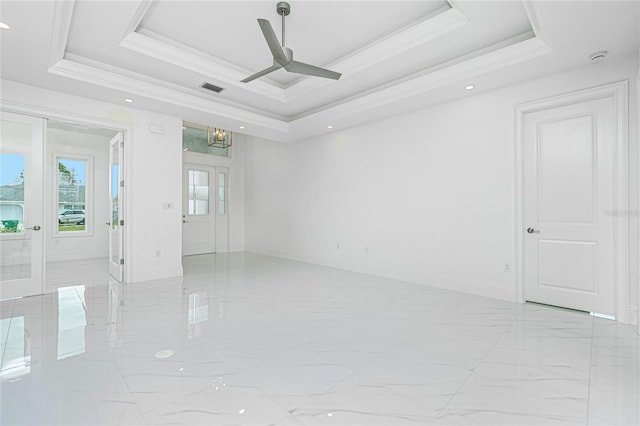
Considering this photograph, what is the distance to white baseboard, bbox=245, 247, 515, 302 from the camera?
13.4 feet

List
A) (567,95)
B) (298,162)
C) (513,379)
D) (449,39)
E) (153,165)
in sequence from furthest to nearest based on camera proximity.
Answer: (298,162), (153,165), (567,95), (449,39), (513,379)

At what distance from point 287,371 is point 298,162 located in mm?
5327

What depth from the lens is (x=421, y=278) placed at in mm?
4855

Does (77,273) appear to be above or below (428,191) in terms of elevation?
Answer: below

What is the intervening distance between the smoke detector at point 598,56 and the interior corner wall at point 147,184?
18.1 feet

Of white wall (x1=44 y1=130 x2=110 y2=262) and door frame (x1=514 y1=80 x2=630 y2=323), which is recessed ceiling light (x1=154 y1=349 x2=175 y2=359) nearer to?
door frame (x1=514 y1=80 x2=630 y2=323)

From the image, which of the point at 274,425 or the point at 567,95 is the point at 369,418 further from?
the point at 567,95

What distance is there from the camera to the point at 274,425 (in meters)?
1.66

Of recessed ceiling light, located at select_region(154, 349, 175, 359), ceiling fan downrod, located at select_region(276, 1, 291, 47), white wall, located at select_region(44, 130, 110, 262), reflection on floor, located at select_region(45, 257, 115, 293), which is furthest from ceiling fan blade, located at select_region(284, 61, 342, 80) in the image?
white wall, located at select_region(44, 130, 110, 262)

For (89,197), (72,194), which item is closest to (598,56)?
(89,197)

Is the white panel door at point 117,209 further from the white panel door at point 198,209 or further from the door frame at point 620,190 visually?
the door frame at point 620,190

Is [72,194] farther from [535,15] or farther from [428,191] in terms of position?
[535,15]

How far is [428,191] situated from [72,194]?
24.7 feet

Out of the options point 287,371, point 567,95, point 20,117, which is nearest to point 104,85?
point 20,117
